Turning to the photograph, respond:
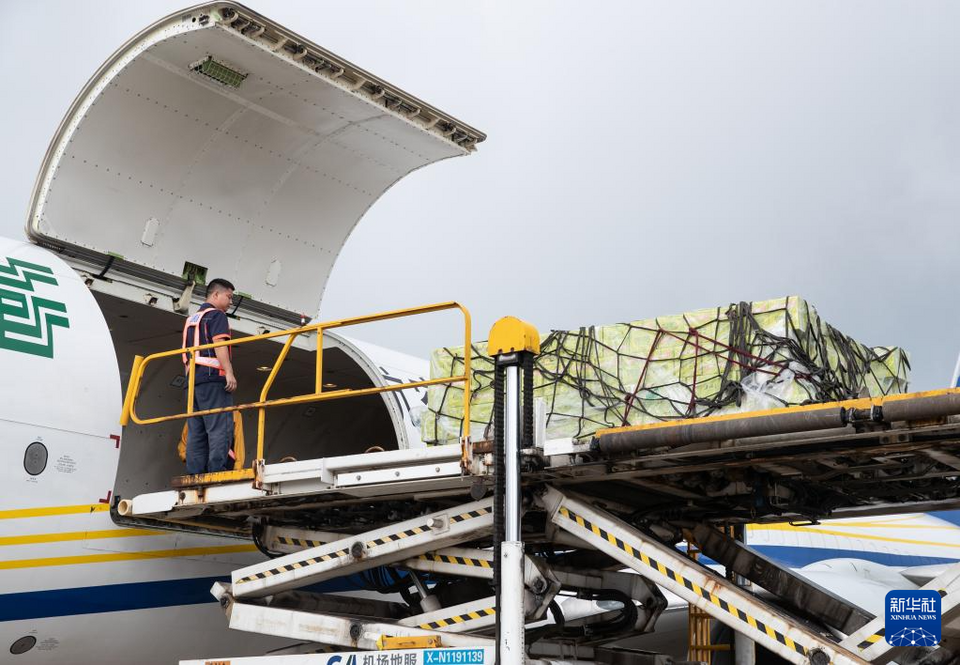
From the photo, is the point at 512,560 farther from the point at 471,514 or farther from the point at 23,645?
the point at 23,645

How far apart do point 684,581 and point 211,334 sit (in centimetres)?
433

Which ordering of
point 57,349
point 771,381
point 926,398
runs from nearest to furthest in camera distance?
point 926,398 → point 771,381 → point 57,349

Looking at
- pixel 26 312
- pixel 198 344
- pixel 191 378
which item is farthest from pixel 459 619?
pixel 26 312

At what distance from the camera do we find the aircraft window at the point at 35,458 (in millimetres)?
7684

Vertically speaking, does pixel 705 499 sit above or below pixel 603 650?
above

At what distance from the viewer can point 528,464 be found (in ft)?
22.4

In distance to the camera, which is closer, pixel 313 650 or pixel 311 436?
pixel 313 650

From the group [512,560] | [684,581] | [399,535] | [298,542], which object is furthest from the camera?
[298,542]

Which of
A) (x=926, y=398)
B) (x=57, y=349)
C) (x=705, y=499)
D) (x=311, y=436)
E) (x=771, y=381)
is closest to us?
(x=926, y=398)

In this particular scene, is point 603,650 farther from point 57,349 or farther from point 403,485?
point 57,349

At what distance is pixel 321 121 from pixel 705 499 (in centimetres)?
490

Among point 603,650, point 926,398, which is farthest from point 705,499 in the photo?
point 926,398

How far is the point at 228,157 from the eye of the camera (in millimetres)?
10023

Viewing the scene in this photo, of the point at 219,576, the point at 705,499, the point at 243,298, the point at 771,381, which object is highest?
the point at 243,298
